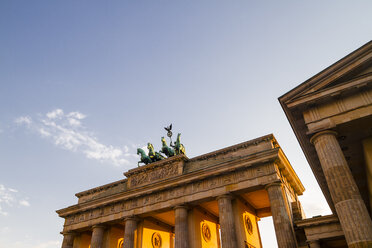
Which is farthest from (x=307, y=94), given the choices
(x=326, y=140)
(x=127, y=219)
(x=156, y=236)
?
(x=156, y=236)

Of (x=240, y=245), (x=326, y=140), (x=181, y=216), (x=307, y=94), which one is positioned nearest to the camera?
(x=326, y=140)

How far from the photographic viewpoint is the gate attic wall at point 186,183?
852 inches

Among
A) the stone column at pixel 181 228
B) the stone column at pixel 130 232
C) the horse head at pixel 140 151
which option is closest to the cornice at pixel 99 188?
the horse head at pixel 140 151

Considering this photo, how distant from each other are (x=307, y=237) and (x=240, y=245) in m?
5.00

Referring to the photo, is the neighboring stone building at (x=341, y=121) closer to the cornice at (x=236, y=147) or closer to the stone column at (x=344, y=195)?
the stone column at (x=344, y=195)

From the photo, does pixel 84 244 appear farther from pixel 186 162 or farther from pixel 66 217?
pixel 186 162

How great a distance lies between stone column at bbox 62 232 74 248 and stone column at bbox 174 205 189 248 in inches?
506

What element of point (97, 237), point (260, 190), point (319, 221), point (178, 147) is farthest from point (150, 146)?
point (319, 221)

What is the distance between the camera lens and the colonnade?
733 inches

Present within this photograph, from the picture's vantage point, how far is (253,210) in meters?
26.8

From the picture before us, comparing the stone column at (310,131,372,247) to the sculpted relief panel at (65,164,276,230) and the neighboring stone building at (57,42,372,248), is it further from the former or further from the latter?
the sculpted relief panel at (65,164,276,230)

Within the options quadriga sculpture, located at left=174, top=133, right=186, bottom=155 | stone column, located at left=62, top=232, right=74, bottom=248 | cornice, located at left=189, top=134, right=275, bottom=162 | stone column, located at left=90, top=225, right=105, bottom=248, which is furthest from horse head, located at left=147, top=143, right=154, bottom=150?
stone column, located at left=62, top=232, right=74, bottom=248

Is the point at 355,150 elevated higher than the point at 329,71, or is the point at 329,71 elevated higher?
the point at 329,71

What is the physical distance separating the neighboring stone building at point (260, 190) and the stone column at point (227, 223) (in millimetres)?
70
